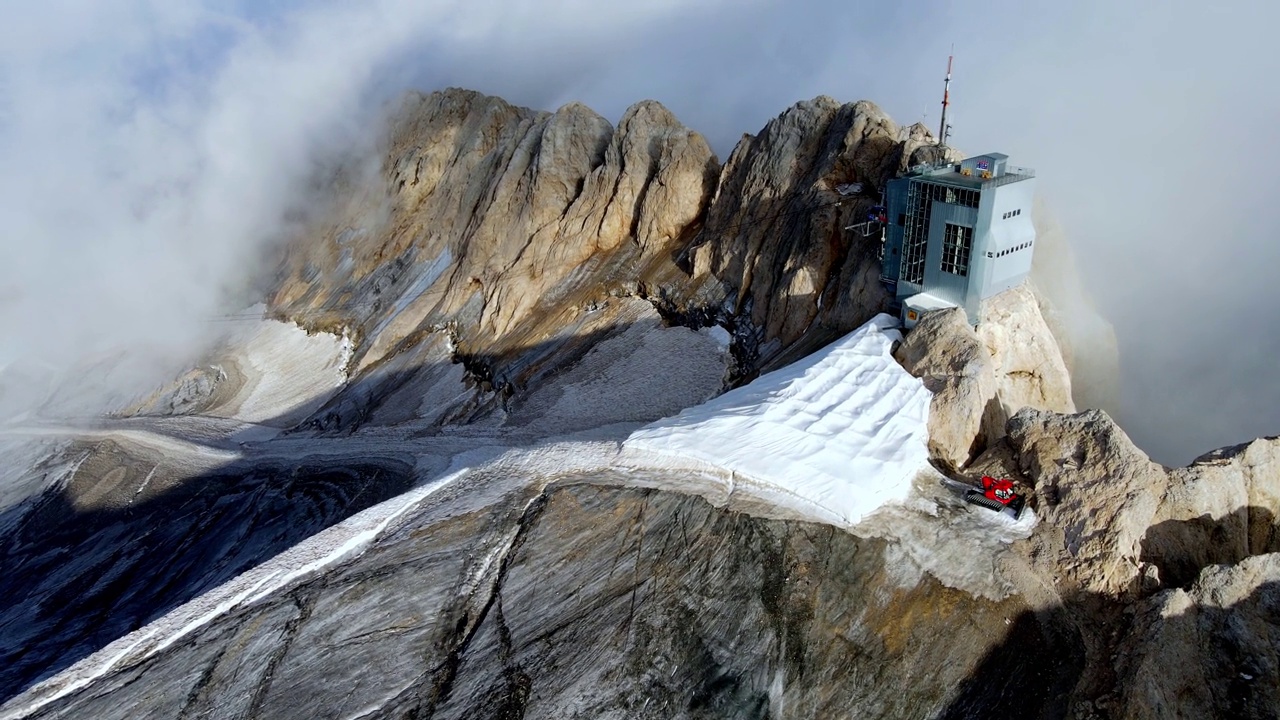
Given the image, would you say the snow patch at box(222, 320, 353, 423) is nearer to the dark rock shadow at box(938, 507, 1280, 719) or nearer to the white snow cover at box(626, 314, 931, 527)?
the white snow cover at box(626, 314, 931, 527)

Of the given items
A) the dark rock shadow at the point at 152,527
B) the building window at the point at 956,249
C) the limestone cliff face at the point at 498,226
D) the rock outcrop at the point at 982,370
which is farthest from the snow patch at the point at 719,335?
the rock outcrop at the point at 982,370

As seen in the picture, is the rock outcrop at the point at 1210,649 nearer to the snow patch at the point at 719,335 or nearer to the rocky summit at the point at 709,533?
the rocky summit at the point at 709,533

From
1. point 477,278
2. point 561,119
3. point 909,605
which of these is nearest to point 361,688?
point 909,605

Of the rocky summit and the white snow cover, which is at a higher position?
the white snow cover

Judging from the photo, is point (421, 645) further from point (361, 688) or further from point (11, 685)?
point (11, 685)

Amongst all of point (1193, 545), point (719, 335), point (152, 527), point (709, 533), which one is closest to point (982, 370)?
point (1193, 545)

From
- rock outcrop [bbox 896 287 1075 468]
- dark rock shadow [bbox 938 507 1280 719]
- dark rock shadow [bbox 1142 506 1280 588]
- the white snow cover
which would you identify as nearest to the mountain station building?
rock outcrop [bbox 896 287 1075 468]

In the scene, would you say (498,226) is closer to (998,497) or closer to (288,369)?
(288,369)
